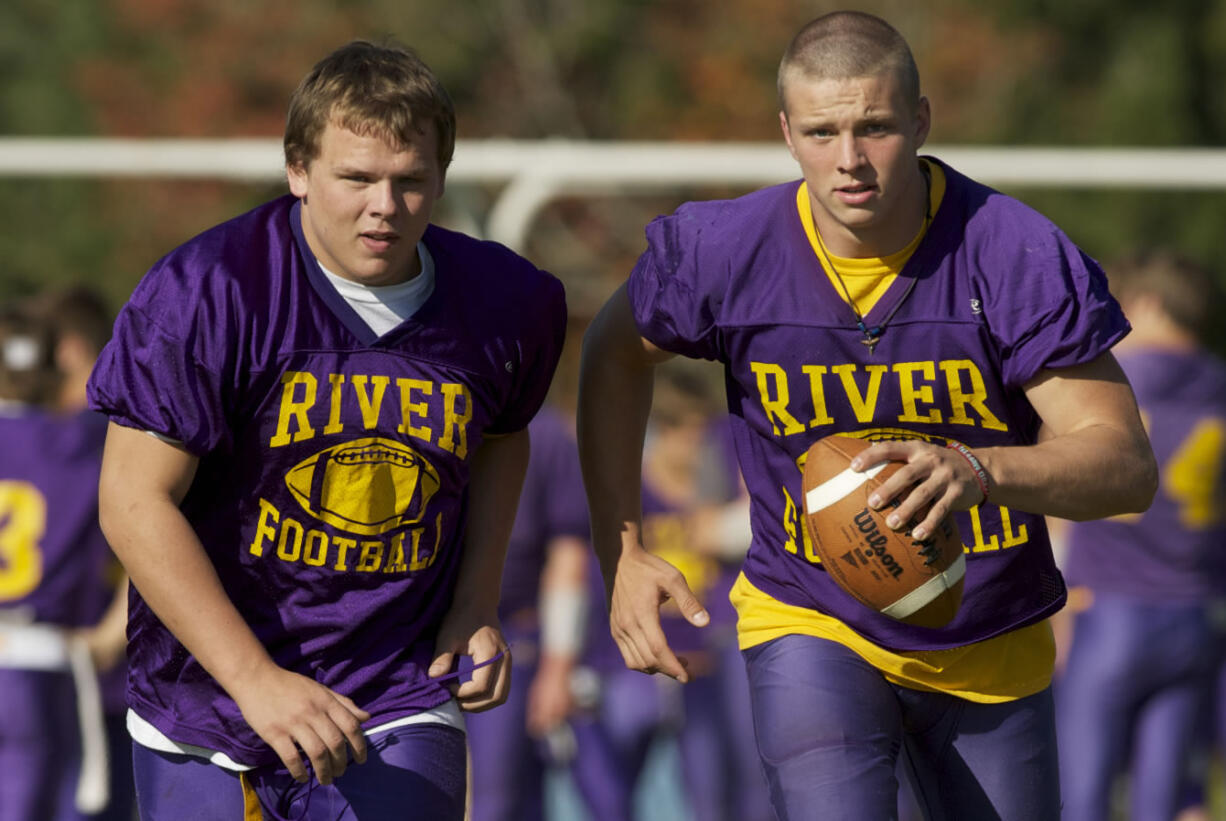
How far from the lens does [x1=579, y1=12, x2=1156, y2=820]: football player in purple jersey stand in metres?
3.44

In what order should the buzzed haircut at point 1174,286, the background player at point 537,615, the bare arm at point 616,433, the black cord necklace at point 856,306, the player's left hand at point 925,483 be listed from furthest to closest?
the background player at point 537,615 < the buzzed haircut at point 1174,286 < the bare arm at point 616,433 < the black cord necklace at point 856,306 < the player's left hand at point 925,483

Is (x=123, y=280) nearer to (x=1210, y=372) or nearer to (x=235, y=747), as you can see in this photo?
(x=1210, y=372)

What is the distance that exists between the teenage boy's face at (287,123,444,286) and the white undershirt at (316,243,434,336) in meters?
0.02

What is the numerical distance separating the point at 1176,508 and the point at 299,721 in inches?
184

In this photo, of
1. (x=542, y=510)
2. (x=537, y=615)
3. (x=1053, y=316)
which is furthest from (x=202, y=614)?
(x=537, y=615)

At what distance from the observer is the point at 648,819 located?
10008 millimetres

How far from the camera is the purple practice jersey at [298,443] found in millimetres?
3305

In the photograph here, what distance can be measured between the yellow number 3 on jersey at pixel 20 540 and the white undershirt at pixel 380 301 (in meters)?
3.06

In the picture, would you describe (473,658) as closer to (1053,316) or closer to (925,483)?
(925,483)

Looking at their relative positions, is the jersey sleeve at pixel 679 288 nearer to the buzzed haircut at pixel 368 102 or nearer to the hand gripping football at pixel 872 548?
the hand gripping football at pixel 872 548

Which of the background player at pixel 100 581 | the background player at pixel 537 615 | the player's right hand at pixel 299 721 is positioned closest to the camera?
the player's right hand at pixel 299 721

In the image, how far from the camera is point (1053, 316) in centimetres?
342

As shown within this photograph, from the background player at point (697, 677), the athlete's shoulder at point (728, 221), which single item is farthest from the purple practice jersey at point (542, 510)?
the athlete's shoulder at point (728, 221)

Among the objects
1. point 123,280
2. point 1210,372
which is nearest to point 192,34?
point 123,280
